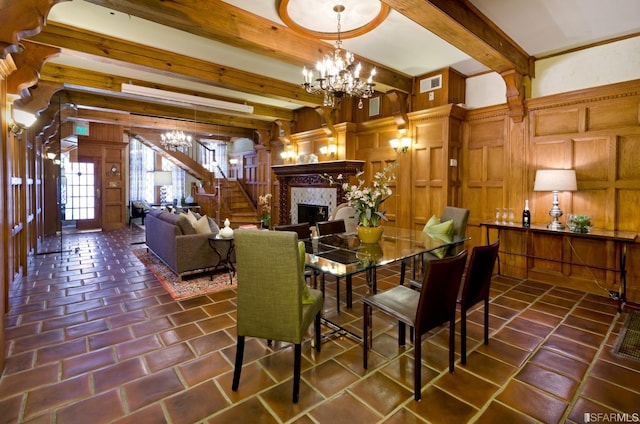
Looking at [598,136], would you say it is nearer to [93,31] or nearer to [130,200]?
[93,31]

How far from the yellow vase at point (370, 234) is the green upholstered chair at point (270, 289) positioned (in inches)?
49.1

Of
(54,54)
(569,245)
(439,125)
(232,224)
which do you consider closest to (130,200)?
(232,224)

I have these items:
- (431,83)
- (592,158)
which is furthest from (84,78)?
(592,158)

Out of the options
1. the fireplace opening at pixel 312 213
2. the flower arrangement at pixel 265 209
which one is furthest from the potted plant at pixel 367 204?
the flower arrangement at pixel 265 209

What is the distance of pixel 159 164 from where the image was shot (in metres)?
11.8

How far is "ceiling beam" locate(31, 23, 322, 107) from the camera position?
3557 mm

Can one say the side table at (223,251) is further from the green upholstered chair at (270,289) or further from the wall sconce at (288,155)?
the wall sconce at (288,155)

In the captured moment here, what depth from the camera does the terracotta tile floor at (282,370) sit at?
5.95 ft

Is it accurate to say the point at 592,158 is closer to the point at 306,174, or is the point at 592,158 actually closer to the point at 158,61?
the point at 306,174

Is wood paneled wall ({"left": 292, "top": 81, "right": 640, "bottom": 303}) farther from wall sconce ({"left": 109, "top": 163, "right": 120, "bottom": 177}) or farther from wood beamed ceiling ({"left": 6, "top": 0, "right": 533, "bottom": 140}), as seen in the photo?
wall sconce ({"left": 109, "top": 163, "right": 120, "bottom": 177})

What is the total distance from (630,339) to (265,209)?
729 cm

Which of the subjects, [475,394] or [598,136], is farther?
[598,136]

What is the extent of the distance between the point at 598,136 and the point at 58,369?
5738 mm

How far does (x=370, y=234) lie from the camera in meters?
3.03
